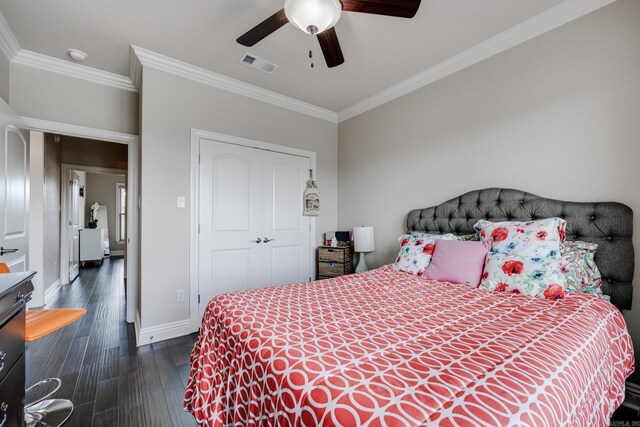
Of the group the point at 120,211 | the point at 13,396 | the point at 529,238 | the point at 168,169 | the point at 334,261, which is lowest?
the point at 13,396

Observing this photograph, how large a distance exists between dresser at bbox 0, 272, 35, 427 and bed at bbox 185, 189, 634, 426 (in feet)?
2.21

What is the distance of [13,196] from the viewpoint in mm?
2143

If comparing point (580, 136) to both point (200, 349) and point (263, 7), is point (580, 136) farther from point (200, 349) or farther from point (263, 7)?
point (200, 349)

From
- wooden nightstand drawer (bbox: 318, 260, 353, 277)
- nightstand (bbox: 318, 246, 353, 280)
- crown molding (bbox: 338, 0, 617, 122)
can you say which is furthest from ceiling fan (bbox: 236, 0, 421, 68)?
wooden nightstand drawer (bbox: 318, 260, 353, 277)

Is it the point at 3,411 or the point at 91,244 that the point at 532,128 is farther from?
the point at 91,244

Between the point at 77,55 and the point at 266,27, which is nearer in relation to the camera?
the point at 266,27

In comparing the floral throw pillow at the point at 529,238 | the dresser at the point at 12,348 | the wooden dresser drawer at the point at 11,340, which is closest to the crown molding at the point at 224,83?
the dresser at the point at 12,348

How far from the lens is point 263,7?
78.5 inches

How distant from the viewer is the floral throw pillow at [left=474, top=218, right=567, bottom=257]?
5.65 feet

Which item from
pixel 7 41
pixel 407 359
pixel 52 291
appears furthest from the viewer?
pixel 52 291

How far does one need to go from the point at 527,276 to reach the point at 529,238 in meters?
0.26

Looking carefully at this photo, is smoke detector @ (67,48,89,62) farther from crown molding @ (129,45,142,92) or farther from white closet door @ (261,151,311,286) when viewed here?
white closet door @ (261,151,311,286)

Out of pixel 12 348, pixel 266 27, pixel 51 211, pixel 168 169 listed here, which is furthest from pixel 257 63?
pixel 51 211

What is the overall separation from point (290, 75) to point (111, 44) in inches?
61.8
